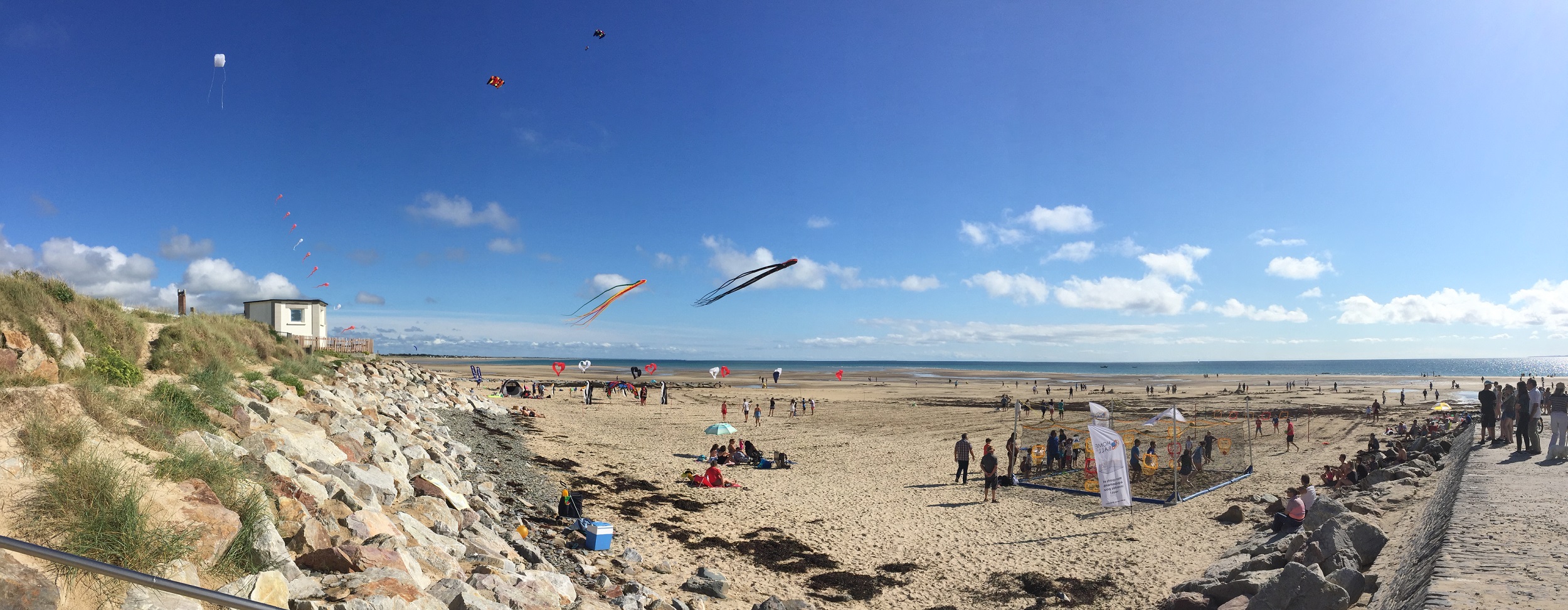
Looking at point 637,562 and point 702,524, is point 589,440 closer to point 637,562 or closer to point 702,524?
point 702,524

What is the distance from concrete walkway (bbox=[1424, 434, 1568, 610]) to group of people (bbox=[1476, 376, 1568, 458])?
2052 millimetres

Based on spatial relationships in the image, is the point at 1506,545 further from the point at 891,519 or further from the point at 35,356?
the point at 35,356

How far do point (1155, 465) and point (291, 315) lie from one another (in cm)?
3616

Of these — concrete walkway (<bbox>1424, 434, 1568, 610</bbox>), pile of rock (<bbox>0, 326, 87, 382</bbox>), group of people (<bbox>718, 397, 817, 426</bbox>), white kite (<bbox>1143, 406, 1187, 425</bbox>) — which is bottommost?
group of people (<bbox>718, 397, 817, 426</bbox>)

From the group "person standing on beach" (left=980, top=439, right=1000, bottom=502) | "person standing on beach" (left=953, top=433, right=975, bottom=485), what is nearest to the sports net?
"person standing on beach" (left=953, top=433, right=975, bottom=485)

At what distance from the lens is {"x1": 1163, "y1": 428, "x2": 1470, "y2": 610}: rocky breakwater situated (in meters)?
7.30

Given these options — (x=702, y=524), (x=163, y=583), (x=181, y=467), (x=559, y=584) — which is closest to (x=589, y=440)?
(x=702, y=524)

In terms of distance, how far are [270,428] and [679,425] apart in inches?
980

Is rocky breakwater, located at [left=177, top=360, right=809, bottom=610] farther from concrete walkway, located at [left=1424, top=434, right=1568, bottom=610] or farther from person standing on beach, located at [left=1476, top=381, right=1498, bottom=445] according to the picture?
person standing on beach, located at [left=1476, top=381, right=1498, bottom=445]

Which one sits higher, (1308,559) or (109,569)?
(109,569)

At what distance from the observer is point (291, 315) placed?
101 feet

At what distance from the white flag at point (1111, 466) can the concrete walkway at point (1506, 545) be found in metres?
4.90

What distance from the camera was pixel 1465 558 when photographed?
7.30 m

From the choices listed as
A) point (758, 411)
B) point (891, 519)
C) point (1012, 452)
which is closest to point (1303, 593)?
point (891, 519)
